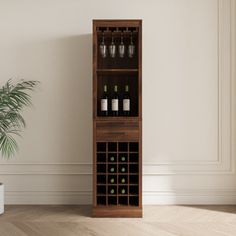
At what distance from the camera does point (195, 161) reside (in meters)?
4.66

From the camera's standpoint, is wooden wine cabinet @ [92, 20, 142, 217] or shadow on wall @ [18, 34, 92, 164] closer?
wooden wine cabinet @ [92, 20, 142, 217]

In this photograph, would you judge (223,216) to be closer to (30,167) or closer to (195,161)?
(195,161)

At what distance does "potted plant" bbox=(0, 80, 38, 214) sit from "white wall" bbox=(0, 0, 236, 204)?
0.10 m

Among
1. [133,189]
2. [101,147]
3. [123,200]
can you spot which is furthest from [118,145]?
[123,200]

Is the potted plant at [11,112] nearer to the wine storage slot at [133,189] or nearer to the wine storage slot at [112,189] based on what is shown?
the wine storage slot at [112,189]

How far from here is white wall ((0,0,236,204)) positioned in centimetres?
462

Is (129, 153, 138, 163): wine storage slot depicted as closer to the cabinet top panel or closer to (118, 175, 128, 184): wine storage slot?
(118, 175, 128, 184): wine storage slot

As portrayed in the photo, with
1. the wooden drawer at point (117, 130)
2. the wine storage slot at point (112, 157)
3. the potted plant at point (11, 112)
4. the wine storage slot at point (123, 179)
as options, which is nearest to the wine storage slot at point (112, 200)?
the wine storage slot at point (123, 179)

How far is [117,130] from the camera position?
Answer: 4172mm

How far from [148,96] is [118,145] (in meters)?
0.79

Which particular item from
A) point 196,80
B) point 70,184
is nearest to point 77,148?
point 70,184

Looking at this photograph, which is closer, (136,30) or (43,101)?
(136,30)

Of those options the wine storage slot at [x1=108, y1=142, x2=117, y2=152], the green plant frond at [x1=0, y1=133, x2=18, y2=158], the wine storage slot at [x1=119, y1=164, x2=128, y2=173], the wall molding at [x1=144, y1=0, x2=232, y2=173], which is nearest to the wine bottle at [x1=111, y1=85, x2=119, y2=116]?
the wine storage slot at [x1=108, y1=142, x2=117, y2=152]

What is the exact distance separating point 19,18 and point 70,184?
2099 millimetres
